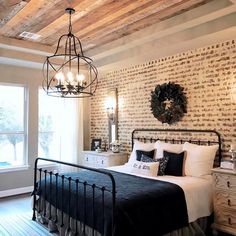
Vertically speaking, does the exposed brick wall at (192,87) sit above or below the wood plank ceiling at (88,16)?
below

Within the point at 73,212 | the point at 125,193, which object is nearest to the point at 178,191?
the point at 125,193

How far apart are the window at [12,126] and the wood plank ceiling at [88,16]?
143cm

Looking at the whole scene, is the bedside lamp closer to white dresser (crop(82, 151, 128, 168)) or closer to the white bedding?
A: the white bedding

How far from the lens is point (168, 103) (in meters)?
4.42

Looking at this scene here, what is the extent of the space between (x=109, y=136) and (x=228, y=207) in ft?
9.97

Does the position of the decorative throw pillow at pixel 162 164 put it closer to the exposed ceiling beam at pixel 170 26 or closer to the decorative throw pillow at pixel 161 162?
the decorative throw pillow at pixel 161 162

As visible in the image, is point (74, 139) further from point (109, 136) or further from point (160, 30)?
point (160, 30)

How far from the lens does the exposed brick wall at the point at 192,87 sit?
3650mm

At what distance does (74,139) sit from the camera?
5.89 meters

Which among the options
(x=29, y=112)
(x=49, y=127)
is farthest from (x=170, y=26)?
(x=49, y=127)

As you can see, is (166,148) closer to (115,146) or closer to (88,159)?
(115,146)

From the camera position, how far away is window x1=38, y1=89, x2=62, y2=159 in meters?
5.73

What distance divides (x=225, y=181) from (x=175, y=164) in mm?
737

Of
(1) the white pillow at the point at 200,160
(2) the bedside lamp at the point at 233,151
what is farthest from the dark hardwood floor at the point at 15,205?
(2) the bedside lamp at the point at 233,151
